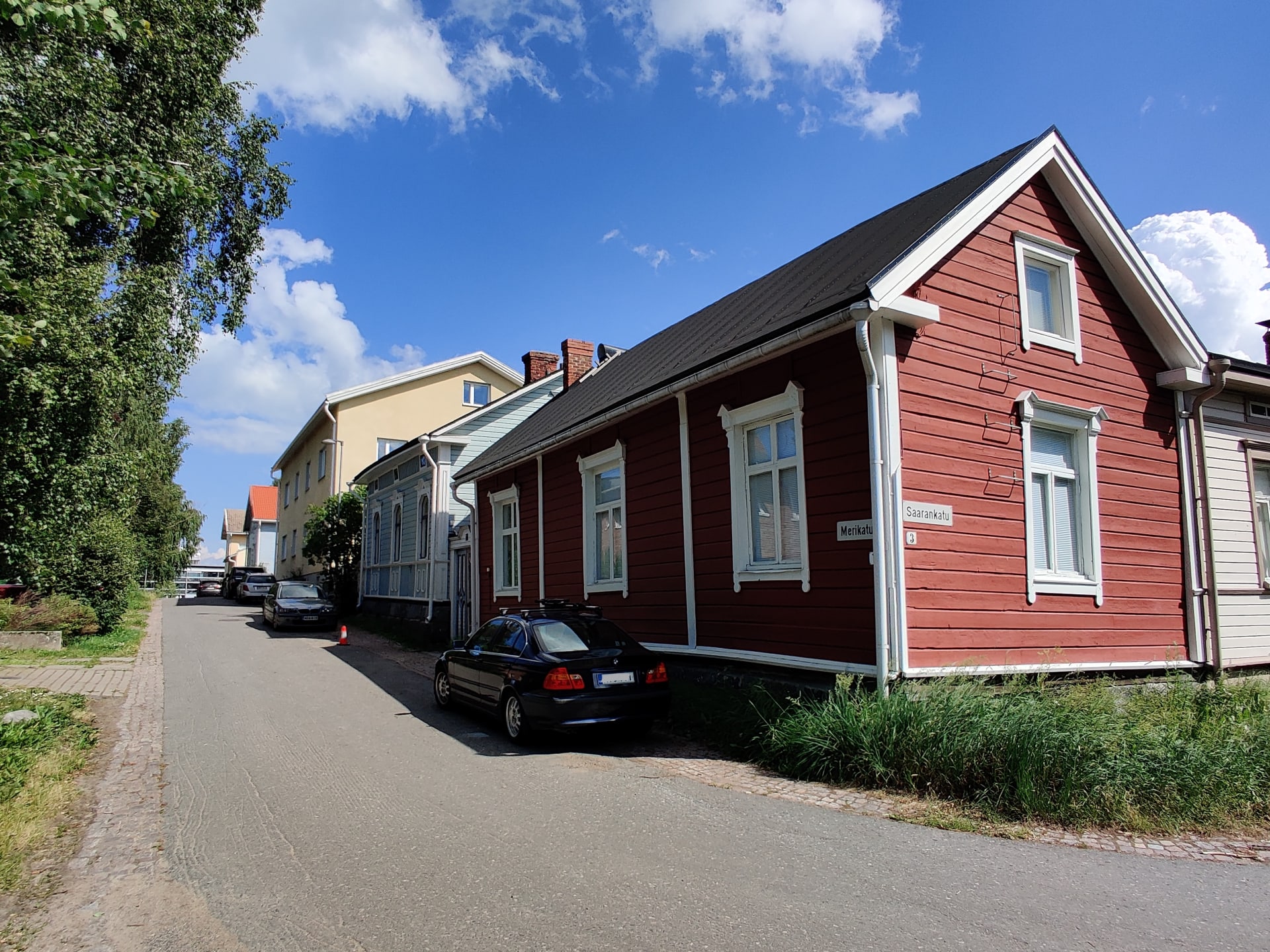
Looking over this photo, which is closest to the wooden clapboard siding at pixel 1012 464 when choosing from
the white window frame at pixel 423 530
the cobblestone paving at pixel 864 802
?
the cobblestone paving at pixel 864 802

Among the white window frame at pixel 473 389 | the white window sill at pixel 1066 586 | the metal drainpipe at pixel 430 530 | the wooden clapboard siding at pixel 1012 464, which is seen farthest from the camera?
the white window frame at pixel 473 389

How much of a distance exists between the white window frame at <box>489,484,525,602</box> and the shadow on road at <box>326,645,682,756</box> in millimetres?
3805

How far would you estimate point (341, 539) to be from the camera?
30.1 meters

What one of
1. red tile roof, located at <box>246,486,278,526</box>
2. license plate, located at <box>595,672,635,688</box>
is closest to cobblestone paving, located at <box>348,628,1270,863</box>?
license plate, located at <box>595,672,635,688</box>

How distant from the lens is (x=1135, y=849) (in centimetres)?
545

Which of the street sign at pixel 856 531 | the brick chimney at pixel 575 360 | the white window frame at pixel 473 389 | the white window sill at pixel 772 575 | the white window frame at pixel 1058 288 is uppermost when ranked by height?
the white window frame at pixel 473 389

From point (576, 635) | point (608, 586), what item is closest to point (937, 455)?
point (576, 635)

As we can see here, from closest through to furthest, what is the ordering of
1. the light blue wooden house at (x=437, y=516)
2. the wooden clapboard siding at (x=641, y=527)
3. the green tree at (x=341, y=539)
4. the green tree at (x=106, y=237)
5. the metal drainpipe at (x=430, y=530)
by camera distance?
1. the green tree at (x=106, y=237)
2. the wooden clapboard siding at (x=641, y=527)
3. the light blue wooden house at (x=437, y=516)
4. the metal drainpipe at (x=430, y=530)
5. the green tree at (x=341, y=539)

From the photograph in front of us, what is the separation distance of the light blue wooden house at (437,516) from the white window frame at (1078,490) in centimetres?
1281

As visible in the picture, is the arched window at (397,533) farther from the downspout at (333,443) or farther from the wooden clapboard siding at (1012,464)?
the wooden clapboard siding at (1012,464)

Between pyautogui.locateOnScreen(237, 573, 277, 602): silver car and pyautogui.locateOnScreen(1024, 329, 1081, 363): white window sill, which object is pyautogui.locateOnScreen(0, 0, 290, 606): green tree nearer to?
pyautogui.locateOnScreen(1024, 329, 1081, 363): white window sill

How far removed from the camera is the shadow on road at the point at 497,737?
8.59 meters

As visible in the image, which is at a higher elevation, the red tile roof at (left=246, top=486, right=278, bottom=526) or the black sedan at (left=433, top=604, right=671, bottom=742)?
the red tile roof at (left=246, top=486, right=278, bottom=526)

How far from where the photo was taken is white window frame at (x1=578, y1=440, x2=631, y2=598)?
12641mm
